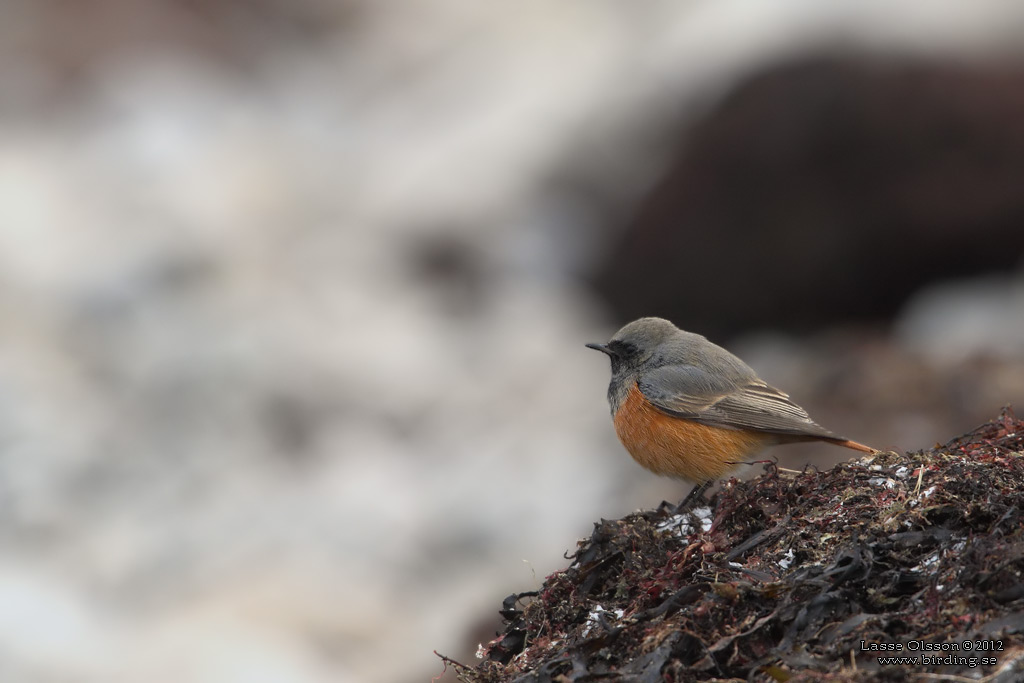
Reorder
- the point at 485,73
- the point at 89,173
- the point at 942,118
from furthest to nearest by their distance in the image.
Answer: the point at 485,73 → the point at 89,173 → the point at 942,118

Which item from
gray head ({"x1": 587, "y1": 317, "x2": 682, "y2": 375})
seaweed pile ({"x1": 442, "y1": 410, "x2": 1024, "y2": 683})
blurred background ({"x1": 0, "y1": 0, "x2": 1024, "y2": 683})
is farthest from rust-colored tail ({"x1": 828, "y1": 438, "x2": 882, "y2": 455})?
blurred background ({"x1": 0, "y1": 0, "x2": 1024, "y2": 683})

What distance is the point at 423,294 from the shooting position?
52.5 feet

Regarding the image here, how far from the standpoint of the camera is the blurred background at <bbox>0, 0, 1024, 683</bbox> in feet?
34.8

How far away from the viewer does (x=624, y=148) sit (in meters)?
15.3

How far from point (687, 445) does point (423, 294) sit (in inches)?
403

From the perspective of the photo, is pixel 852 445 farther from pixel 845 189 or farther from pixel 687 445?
pixel 845 189

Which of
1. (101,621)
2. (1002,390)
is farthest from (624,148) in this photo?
(101,621)

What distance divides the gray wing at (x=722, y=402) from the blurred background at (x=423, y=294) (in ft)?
8.86

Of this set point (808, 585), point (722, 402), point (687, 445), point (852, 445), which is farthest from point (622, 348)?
point (808, 585)

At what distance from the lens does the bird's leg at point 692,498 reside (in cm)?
492

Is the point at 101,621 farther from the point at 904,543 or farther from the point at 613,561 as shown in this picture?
the point at 904,543

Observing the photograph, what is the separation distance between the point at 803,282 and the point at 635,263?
2.34 metres

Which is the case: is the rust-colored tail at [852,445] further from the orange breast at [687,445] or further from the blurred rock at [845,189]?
the blurred rock at [845,189]

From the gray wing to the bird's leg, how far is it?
0.43m
